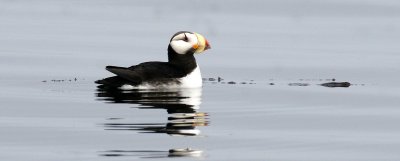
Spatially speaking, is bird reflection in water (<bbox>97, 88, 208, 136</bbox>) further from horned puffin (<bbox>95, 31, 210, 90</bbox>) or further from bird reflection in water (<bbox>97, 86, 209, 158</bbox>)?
horned puffin (<bbox>95, 31, 210, 90</bbox>)

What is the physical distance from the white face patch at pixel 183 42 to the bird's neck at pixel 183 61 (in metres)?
0.06

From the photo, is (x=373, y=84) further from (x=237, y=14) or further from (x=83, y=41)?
(x=237, y=14)

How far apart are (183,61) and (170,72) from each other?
67cm

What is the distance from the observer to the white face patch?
18297mm

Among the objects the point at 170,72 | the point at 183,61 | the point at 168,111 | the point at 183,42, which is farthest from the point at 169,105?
the point at 183,42

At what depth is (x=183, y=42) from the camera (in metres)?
18.4

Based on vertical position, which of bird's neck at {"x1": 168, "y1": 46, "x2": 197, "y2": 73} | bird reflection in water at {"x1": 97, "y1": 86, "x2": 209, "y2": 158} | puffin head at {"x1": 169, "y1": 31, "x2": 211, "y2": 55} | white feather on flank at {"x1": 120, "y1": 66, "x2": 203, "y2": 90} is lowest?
bird reflection in water at {"x1": 97, "y1": 86, "x2": 209, "y2": 158}

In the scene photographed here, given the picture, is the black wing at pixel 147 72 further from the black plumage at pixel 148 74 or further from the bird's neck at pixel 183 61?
the bird's neck at pixel 183 61

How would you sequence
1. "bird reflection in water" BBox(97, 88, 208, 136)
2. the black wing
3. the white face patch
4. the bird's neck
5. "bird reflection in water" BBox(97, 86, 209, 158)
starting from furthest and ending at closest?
1. the white face patch
2. the bird's neck
3. the black wing
4. "bird reflection in water" BBox(97, 88, 208, 136)
5. "bird reflection in water" BBox(97, 86, 209, 158)

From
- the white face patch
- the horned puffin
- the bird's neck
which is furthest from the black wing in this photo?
the white face patch

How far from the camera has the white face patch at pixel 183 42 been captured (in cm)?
1830

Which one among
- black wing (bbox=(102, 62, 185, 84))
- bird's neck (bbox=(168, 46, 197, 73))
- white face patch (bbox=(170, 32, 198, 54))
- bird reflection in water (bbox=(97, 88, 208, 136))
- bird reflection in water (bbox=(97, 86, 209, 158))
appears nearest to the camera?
bird reflection in water (bbox=(97, 86, 209, 158))

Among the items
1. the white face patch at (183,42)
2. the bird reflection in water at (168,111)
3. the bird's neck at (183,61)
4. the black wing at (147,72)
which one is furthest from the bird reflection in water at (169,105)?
the white face patch at (183,42)

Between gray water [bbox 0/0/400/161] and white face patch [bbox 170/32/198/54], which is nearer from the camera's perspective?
gray water [bbox 0/0/400/161]
